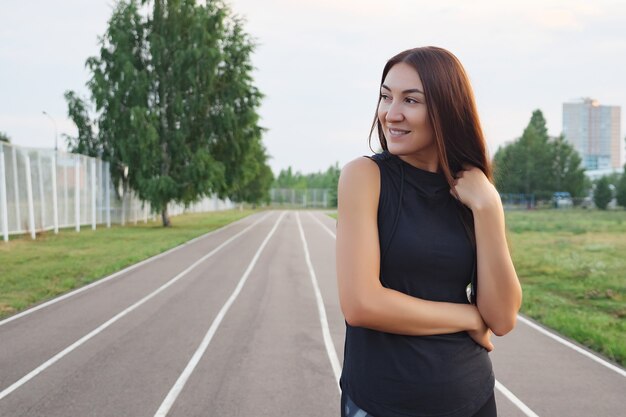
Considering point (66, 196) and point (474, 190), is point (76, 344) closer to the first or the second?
point (474, 190)

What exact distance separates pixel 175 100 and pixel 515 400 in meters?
29.6

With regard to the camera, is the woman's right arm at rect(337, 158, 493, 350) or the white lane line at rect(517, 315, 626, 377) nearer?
the woman's right arm at rect(337, 158, 493, 350)

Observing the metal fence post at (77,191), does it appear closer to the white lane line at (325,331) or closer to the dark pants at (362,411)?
the white lane line at (325,331)

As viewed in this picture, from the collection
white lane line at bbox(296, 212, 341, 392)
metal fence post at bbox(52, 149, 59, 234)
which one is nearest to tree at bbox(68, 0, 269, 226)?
metal fence post at bbox(52, 149, 59, 234)

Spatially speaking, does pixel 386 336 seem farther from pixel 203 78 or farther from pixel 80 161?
pixel 203 78

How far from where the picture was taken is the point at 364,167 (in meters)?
1.50

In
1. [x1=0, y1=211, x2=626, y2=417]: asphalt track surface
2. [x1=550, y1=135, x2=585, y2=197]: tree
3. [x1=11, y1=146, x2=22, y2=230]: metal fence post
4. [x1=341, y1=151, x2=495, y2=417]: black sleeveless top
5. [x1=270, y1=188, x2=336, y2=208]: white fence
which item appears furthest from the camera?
[x1=270, y1=188, x2=336, y2=208]: white fence

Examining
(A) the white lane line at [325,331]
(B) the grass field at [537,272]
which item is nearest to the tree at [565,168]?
(B) the grass field at [537,272]

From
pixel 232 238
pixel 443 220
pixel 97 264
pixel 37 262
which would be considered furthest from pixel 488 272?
pixel 232 238

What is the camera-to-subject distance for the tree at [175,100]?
104 feet

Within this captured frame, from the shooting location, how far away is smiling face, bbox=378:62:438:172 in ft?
5.06

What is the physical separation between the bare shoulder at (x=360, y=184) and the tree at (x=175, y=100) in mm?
30288

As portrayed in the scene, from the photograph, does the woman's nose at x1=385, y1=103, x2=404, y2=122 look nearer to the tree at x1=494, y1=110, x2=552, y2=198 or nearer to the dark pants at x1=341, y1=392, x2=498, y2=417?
the dark pants at x1=341, y1=392, x2=498, y2=417

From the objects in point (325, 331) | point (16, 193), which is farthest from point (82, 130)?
point (325, 331)
